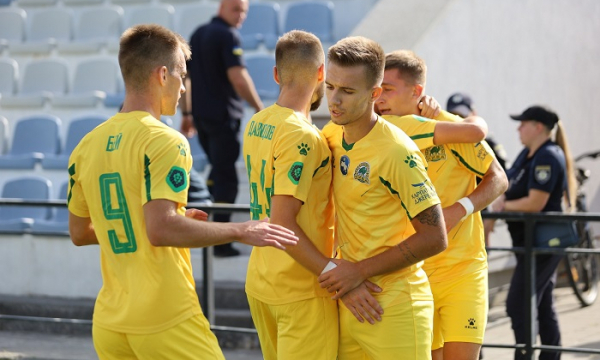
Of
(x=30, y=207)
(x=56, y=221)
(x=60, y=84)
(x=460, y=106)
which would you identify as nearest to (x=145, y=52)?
(x=460, y=106)

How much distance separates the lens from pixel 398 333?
3.86 metres

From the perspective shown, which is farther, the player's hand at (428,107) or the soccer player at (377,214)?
the player's hand at (428,107)

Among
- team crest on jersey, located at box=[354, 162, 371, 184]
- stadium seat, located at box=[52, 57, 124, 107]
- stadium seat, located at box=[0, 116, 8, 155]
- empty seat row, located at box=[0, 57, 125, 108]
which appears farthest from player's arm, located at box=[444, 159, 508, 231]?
stadium seat, located at box=[0, 116, 8, 155]

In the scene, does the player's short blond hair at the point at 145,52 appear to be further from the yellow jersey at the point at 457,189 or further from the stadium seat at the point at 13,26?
the stadium seat at the point at 13,26

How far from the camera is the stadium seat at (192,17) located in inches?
459

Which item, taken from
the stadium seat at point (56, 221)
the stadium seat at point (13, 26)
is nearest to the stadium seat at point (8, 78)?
the stadium seat at point (13, 26)

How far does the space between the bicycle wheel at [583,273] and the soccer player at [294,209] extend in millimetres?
5222

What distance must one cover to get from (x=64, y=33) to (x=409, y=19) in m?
5.48

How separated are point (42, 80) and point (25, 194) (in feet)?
8.03

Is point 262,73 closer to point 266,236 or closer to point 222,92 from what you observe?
point 222,92

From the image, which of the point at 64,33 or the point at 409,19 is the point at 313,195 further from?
the point at 64,33

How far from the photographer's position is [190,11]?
38.8 ft

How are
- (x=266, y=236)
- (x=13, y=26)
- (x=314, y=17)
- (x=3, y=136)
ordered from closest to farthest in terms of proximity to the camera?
(x=266, y=236) < (x=3, y=136) < (x=314, y=17) < (x=13, y=26)

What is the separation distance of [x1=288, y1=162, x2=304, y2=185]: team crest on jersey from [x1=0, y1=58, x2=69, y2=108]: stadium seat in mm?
8131
